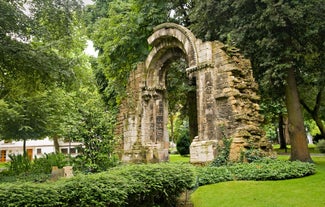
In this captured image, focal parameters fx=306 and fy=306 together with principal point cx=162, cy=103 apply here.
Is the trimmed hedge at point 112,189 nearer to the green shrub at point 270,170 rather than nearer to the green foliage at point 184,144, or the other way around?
the green shrub at point 270,170

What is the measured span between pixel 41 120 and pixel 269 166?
52.3ft

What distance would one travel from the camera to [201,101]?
11.9 meters

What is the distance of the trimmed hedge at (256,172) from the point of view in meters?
8.58

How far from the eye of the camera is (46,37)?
11.6 meters

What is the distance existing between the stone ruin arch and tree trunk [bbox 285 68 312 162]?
1903mm

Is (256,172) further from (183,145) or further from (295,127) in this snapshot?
(183,145)

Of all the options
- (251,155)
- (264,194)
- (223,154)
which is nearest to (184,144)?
(223,154)

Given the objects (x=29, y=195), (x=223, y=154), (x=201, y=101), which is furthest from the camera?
(x=201, y=101)

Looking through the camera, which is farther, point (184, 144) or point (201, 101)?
point (184, 144)

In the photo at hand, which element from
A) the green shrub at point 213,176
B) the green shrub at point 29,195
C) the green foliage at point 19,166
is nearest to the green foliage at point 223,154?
the green shrub at point 213,176

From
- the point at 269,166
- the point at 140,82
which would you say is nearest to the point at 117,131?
the point at 140,82

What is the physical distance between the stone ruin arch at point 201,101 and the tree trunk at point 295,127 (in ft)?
6.24

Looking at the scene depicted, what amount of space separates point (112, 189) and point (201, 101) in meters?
7.63

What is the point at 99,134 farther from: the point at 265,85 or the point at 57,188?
the point at 265,85
